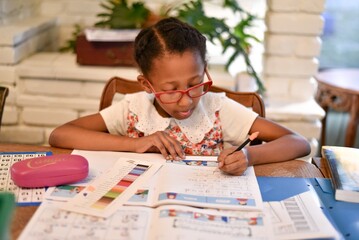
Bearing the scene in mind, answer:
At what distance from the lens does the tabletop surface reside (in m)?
2.40

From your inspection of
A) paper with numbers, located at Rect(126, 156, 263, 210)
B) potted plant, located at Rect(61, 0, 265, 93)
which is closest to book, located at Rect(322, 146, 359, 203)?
paper with numbers, located at Rect(126, 156, 263, 210)

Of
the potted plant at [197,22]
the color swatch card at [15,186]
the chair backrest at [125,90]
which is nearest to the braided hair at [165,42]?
the chair backrest at [125,90]

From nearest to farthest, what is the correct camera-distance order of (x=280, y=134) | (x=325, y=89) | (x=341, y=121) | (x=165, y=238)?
(x=165, y=238)
(x=280, y=134)
(x=325, y=89)
(x=341, y=121)

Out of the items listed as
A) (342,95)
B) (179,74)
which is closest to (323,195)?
(179,74)

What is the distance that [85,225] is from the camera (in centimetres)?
84

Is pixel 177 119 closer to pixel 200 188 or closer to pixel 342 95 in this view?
pixel 200 188

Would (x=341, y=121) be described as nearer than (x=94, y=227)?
No

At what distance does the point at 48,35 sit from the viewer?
250 centimetres

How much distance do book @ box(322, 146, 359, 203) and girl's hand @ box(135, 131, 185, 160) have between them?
1.17 feet

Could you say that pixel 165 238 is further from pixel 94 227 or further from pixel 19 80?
pixel 19 80

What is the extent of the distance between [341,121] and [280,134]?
1874mm

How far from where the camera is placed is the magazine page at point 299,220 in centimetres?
83

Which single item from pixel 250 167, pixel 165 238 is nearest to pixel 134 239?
pixel 165 238

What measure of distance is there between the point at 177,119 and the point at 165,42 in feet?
0.78
